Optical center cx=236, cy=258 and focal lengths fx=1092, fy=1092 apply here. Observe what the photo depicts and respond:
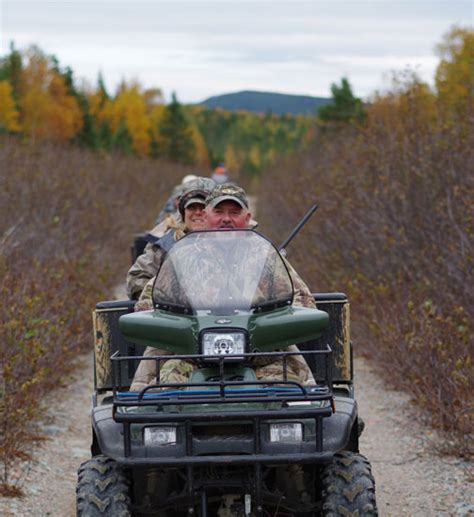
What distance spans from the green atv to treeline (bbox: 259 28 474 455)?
2.68 metres

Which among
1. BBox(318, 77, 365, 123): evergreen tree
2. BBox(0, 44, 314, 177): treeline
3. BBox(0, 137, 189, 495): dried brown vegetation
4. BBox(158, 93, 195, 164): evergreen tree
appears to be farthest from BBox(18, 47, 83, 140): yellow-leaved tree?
BBox(0, 137, 189, 495): dried brown vegetation

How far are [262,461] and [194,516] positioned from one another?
25.3 inches

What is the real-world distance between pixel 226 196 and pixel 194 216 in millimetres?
1725

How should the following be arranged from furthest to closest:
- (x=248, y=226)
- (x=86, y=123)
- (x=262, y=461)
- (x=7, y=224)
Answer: (x=86, y=123), (x=7, y=224), (x=248, y=226), (x=262, y=461)

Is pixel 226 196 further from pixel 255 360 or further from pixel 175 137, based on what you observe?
pixel 175 137

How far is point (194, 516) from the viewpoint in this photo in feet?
17.0

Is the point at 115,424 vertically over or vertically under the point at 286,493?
over

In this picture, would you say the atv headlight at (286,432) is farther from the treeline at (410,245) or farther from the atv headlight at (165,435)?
the treeline at (410,245)

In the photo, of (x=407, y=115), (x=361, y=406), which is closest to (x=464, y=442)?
(x=361, y=406)

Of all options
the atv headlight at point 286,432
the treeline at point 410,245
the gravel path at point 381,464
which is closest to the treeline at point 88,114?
the treeline at point 410,245

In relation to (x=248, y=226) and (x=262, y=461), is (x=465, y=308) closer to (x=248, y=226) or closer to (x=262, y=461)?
(x=248, y=226)

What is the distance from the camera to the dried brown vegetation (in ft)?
27.8

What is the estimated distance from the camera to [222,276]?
5414 mm

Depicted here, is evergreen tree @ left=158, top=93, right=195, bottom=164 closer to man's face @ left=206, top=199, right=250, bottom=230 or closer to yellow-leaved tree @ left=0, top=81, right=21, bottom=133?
yellow-leaved tree @ left=0, top=81, right=21, bottom=133
